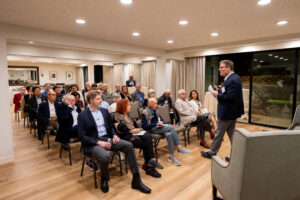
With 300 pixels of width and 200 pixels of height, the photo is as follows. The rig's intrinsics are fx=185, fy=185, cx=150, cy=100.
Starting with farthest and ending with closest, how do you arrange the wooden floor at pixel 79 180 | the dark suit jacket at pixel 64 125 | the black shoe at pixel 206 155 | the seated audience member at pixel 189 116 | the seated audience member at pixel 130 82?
the seated audience member at pixel 130 82, the seated audience member at pixel 189 116, the black shoe at pixel 206 155, the dark suit jacket at pixel 64 125, the wooden floor at pixel 79 180

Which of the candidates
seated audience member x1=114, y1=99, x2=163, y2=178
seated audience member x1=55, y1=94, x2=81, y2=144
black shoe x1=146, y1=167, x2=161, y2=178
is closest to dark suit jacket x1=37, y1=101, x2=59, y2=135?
seated audience member x1=55, y1=94, x2=81, y2=144

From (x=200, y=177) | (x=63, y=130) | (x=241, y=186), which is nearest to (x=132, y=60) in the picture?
(x=63, y=130)

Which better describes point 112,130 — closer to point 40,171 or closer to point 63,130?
point 63,130

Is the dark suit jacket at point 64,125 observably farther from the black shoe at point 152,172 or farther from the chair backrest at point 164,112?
the chair backrest at point 164,112

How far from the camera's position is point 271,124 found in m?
5.62

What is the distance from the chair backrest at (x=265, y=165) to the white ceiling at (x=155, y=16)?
71.3 inches

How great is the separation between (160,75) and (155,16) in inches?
153

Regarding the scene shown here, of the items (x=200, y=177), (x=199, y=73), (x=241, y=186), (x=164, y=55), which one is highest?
(x=164, y=55)

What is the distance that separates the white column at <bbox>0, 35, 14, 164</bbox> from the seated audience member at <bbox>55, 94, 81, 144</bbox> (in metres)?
0.94

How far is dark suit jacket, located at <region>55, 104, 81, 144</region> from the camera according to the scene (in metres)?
3.11

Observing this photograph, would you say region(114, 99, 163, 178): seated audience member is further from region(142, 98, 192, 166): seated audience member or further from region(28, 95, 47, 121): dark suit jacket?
region(28, 95, 47, 121): dark suit jacket

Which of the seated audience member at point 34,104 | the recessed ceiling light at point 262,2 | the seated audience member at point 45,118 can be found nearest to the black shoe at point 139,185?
the seated audience member at point 45,118

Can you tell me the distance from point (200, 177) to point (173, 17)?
99.4 inches

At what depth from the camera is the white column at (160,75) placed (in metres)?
6.68
